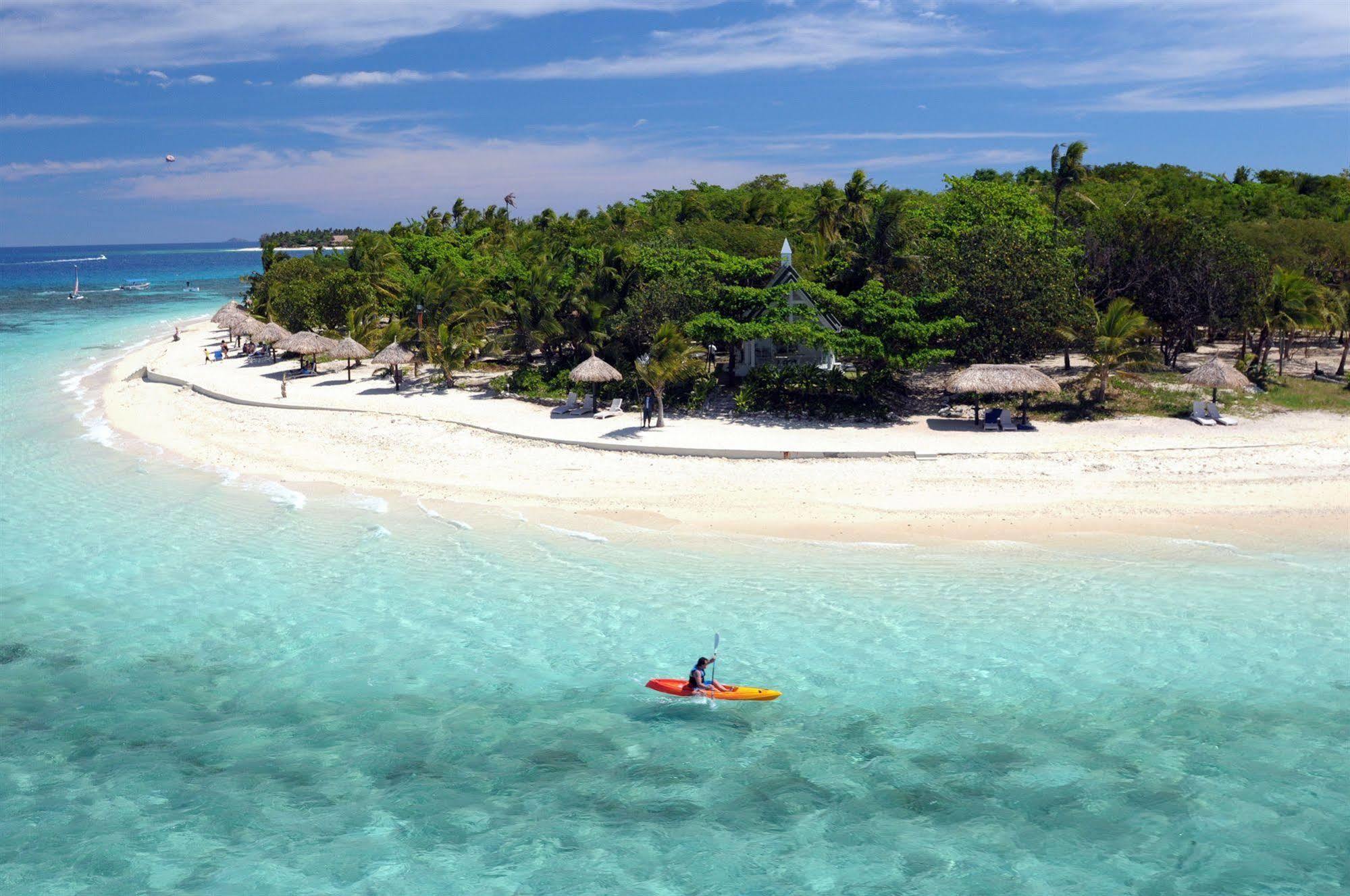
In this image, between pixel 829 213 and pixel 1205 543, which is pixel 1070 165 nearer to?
pixel 829 213

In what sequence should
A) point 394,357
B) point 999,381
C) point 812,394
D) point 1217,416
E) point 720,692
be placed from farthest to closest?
point 394,357, point 812,394, point 1217,416, point 999,381, point 720,692

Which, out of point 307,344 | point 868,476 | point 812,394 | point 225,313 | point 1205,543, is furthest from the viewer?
point 225,313

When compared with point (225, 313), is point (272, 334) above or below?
below

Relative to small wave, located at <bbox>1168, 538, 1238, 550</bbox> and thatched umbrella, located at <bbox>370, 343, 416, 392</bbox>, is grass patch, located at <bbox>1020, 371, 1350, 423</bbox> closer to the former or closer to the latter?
small wave, located at <bbox>1168, 538, 1238, 550</bbox>

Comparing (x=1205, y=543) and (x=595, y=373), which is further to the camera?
(x=595, y=373)

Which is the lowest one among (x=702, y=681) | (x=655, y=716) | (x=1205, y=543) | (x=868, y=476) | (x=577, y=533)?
(x=655, y=716)

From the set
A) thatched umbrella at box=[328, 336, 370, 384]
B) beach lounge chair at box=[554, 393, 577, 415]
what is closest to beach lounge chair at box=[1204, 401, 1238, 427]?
beach lounge chair at box=[554, 393, 577, 415]

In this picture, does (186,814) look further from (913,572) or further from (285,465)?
(285,465)

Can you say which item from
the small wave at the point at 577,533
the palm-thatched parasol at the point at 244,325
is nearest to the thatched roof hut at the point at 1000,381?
the small wave at the point at 577,533

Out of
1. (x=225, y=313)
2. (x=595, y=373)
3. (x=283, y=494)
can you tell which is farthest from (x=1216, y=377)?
(x=225, y=313)
